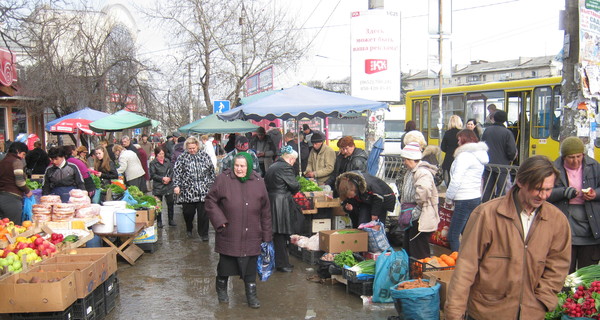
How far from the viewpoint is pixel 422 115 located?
19953 mm

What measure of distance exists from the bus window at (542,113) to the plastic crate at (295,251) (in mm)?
9809

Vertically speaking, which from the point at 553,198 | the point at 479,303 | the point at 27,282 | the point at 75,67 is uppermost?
the point at 75,67

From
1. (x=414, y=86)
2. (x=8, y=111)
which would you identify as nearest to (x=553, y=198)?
(x=8, y=111)

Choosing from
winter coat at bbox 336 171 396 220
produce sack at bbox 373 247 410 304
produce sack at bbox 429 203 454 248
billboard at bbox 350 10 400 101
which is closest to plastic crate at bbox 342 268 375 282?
produce sack at bbox 373 247 410 304

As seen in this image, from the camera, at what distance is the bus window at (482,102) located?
639 inches

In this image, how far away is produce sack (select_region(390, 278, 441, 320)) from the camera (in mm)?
4730

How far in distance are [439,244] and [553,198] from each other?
9.87ft

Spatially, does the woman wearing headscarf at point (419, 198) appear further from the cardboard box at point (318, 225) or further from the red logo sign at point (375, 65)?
the red logo sign at point (375, 65)

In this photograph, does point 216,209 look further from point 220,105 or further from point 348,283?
point 220,105

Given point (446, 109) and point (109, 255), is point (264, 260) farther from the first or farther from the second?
point (446, 109)

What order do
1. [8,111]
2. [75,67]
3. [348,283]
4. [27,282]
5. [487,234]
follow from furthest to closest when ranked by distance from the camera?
[8,111]
[75,67]
[348,283]
[27,282]
[487,234]

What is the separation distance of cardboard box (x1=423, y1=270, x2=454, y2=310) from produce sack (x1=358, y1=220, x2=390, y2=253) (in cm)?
157

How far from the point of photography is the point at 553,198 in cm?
505

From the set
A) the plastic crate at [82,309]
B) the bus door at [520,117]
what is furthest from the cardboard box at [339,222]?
the bus door at [520,117]
